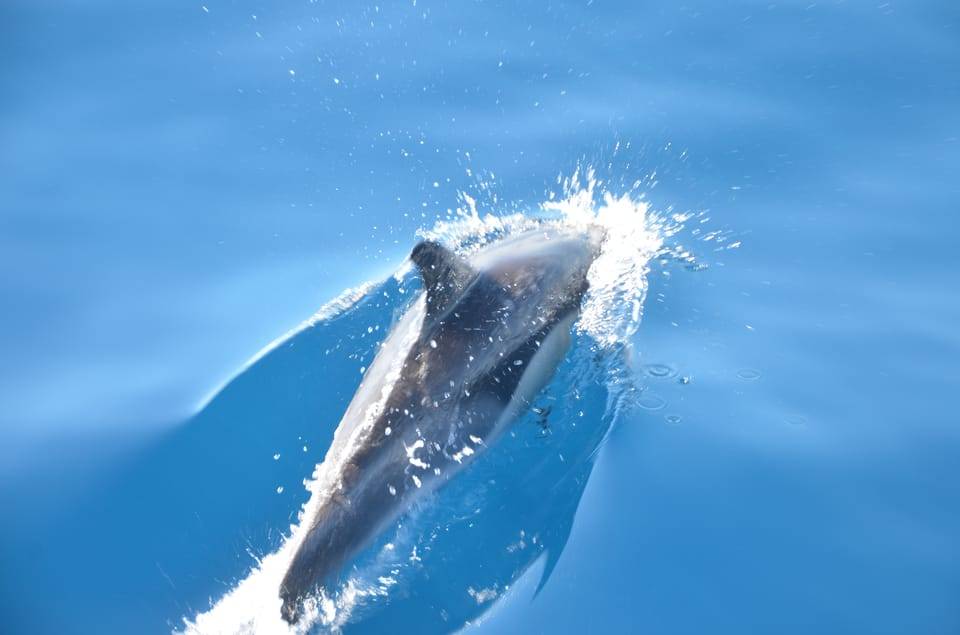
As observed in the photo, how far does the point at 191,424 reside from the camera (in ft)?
19.8

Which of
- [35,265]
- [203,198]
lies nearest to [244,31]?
[203,198]

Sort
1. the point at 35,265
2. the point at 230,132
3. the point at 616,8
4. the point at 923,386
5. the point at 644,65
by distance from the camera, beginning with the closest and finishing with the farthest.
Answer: the point at 923,386 < the point at 35,265 < the point at 230,132 < the point at 644,65 < the point at 616,8

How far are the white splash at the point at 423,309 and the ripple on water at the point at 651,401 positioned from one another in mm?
538

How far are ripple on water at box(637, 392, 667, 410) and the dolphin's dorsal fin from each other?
147 cm

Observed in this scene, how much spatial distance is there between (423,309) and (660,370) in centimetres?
177

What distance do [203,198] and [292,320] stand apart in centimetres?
200

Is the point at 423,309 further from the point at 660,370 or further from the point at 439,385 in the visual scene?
the point at 660,370

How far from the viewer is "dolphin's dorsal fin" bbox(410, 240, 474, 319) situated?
5508mm

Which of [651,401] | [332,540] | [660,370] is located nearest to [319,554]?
[332,540]

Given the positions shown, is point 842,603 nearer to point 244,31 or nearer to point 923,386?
point 923,386

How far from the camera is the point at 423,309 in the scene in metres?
5.80

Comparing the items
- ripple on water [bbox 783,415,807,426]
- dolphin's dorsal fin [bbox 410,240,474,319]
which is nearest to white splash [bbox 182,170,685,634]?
dolphin's dorsal fin [bbox 410,240,474,319]

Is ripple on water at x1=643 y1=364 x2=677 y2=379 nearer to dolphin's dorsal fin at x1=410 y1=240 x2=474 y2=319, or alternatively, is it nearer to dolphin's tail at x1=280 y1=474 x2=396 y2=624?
dolphin's dorsal fin at x1=410 y1=240 x2=474 y2=319

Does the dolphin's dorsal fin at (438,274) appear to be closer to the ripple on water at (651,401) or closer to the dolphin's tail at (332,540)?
the dolphin's tail at (332,540)
